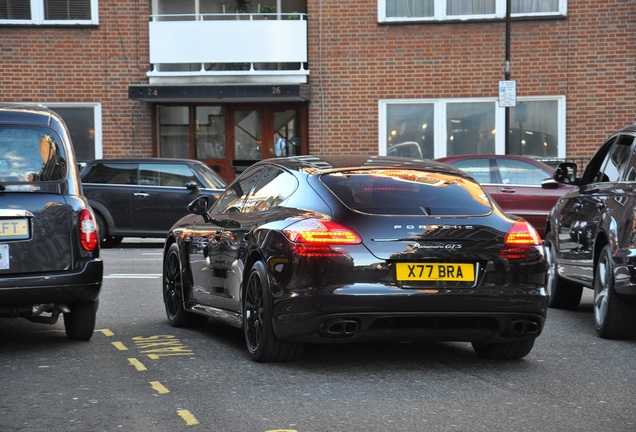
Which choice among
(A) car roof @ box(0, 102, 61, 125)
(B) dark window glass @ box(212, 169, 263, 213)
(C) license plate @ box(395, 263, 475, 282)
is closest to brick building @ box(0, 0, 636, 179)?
(B) dark window glass @ box(212, 169, 263, 213)

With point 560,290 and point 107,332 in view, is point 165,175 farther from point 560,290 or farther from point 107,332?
point 107,332

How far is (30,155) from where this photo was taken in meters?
8.95

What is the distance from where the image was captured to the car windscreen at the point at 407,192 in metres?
7.95

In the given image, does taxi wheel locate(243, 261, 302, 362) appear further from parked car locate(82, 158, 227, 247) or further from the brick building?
the brick building

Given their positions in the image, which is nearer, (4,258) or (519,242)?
(519,242)

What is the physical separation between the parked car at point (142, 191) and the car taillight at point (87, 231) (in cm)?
1189

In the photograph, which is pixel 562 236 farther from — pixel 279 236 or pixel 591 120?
pixel 591 120

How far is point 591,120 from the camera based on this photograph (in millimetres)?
26875

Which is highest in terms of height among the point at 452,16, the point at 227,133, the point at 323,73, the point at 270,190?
the point at 452,16

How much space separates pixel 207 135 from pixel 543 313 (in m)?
21.3

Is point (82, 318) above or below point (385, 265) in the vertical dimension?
below

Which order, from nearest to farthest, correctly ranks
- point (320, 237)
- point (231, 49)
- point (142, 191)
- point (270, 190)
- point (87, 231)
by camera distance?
point (320, 237) < point (270, 190) < point (87, 231) < point (142, 191) < point (231, 49)

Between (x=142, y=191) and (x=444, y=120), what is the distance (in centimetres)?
860

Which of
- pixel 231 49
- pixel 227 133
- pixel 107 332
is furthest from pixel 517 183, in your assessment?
pixel 107 332
